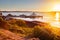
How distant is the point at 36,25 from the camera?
3.22m

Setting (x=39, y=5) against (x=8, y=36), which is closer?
(x=8, y=36)

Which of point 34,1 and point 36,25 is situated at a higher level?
point 34,1

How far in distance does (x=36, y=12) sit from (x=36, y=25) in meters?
0.23

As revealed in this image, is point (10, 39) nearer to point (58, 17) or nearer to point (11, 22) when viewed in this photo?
point (11, 22)

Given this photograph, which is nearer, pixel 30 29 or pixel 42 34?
pixel 42 34

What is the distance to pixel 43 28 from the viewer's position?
10.1ft

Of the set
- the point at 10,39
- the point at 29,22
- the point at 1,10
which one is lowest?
the point at 10,39

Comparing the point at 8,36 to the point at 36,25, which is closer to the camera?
the point at 8,36

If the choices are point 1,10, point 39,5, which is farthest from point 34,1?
point 1,10

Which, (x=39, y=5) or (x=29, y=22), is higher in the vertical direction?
(x=39, y=5)

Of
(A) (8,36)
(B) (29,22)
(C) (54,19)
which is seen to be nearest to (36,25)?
(B) (29,22)

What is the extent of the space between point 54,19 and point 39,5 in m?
0.37

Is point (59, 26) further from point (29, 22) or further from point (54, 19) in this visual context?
point (29, 22)

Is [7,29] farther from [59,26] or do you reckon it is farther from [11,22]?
[59,26]
